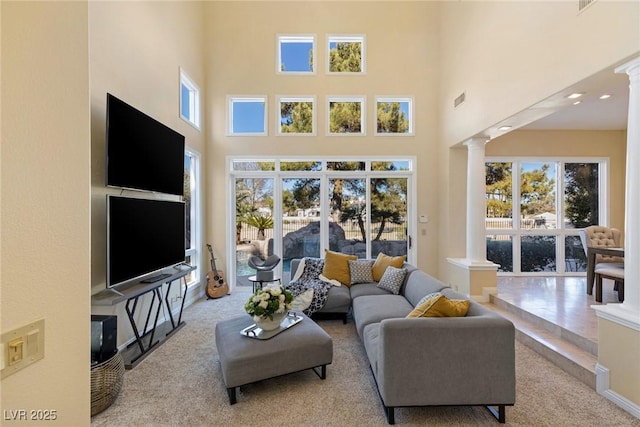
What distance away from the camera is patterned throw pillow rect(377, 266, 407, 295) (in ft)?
13.7

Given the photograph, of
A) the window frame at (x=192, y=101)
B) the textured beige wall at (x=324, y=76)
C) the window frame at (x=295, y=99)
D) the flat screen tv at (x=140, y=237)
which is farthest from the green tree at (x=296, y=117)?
the flat screen tv at (x=140, y=237)

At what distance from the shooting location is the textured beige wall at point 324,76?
6.00m

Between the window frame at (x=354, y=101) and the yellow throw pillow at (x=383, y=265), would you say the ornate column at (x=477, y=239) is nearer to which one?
the yellow throw pillow at (x=383, y=265)

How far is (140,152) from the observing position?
332 centimetres

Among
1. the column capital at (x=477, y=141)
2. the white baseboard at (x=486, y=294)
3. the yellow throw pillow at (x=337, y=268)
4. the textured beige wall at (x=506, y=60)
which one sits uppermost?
the textured beige wall at (x=506, y=60)

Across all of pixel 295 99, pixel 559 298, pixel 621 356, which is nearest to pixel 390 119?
pixel 295 99

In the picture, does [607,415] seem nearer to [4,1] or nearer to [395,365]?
[395,365]

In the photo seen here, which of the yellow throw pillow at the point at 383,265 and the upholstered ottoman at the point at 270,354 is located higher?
the yellow throw pillow at the point at 383,265

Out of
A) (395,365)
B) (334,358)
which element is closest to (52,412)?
(395,365)

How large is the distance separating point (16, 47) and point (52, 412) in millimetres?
1109

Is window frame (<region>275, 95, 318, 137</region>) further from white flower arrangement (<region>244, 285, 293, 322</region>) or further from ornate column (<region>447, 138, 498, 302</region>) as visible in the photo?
white flower arrangement (<region>244, 285, 293, 322</region>)

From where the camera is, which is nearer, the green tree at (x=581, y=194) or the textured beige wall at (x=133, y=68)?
the textured beige wall at (x=133, y=68)

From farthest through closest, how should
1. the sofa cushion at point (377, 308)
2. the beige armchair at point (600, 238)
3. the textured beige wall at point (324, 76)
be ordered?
the textured beige wall at point (324, 76) → the beige armchair at point (600, 238) → the sofa cushion at point (377, 308)

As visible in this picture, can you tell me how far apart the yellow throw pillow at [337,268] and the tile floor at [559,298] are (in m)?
2.38
